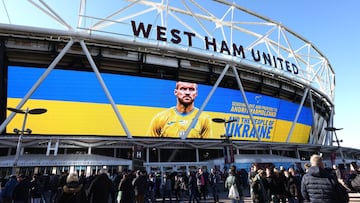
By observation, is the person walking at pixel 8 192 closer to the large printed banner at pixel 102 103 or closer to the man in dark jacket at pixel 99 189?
the man in dark jacket at pixel 99 189

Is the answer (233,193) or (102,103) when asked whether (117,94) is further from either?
(233,193)

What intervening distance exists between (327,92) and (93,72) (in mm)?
36139

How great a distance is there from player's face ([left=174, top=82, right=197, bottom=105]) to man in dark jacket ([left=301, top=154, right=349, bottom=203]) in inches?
852

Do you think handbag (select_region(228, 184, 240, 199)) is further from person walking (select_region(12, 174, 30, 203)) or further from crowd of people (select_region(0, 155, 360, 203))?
person walking (select_region(12, 174, 30, 203))

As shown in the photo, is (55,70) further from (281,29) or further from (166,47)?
(281,29)

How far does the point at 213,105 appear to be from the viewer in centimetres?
2695

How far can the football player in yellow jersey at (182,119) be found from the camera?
2470 cm

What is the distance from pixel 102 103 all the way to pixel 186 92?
873 cm

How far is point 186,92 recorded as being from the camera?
1020 inches

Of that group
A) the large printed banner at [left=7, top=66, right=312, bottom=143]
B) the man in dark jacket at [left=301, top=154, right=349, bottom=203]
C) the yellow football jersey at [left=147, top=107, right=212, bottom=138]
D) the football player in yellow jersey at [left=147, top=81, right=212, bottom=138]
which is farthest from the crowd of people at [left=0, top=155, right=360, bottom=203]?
the football player in yellow jersey at [left=147, top=81, right=212, bottom=138]

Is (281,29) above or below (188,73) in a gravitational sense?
above

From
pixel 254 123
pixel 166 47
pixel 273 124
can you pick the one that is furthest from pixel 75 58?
pixel 273 124

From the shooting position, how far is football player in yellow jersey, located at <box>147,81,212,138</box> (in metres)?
24.7

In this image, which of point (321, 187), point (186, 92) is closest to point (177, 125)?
point (186, 92)
